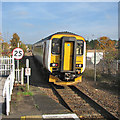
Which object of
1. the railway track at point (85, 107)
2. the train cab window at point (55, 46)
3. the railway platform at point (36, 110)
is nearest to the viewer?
the railway platform at point (36, 110)

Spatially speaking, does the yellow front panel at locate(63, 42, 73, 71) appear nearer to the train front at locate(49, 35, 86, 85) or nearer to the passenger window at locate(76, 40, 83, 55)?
the train front at locate(49, 35, 86, 85)

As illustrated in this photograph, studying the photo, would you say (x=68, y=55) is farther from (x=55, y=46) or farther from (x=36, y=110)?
(x=36, y=110)

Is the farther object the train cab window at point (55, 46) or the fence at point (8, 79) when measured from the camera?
the train cab window at point (55, 46)

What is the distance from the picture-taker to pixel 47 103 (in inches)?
284

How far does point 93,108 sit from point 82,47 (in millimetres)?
4179

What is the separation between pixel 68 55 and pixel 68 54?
0.18 ft

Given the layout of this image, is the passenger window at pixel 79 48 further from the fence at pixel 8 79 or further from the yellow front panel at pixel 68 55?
the fence at pixel 8 79

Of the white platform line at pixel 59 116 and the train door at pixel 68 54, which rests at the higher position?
the train door at pixel 68 54

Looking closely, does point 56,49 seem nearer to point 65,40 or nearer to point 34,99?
point 65,40

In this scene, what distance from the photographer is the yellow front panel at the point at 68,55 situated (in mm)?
9617

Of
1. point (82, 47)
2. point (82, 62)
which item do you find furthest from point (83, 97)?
point (82, 47)

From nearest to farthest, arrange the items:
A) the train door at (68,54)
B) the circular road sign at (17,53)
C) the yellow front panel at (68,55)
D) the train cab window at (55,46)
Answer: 1. the train door at (68,54)
2. the yellow front panel at (68,55)
3. the train cab window at (55,46)
4. the circular road sign at (17,53)

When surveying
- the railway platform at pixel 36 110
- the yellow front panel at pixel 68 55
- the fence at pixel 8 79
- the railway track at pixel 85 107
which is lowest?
the railway track at pixel 85 107

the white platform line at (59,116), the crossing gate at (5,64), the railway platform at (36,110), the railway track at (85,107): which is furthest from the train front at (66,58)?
the white platform line at (59,116)
